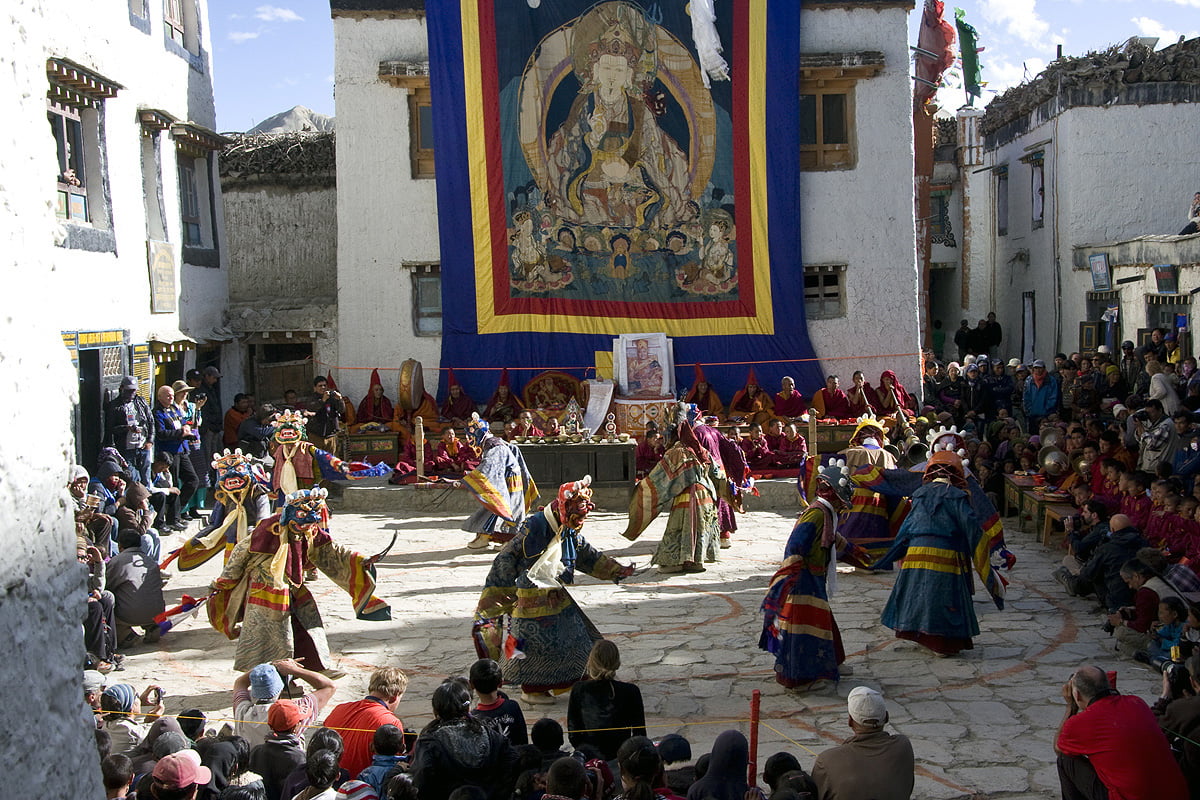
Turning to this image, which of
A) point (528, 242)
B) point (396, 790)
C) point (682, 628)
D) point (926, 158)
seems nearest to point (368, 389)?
point (528, 242)

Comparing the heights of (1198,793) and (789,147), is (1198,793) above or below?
below

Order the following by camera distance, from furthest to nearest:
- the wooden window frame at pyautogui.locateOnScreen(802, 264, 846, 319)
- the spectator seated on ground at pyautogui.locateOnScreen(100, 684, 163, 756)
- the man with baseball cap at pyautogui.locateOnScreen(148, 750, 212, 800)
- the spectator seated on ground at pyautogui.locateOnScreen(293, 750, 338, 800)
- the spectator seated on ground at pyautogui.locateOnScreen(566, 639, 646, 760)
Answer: the wooden window frame at pyautogui.locateOnScreen(802, 264, 846, 319) → the spectator seated on ground at pyautogui.locateOnScreen(566, 639, 646, 760) → the spectator seated on ground at pyautogui.locateOnScreen(100, 684, 163, 756) → the spectator seated on ground at pyautogui.locateOnScreen(293, 750, 338, 800) → the man with baseball cap at pyautogui.locateOnScreen(148, 750, 212, 800)

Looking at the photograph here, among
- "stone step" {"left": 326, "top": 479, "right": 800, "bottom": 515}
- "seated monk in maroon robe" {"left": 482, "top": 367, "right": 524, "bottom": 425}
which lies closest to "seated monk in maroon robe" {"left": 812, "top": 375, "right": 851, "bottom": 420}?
"stone step" {"left": 326, "top": 479, "right": 800, "bottom": 515}

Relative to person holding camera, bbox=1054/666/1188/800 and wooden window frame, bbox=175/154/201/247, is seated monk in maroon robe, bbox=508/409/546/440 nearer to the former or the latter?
wooden window frame, bbox=175/154/201/247

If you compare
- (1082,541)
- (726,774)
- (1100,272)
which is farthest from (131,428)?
(1100,272)

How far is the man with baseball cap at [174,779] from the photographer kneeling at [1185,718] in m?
4.30

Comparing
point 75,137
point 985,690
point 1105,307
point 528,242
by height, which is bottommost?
point 985,690

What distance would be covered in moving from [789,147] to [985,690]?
1144 cm

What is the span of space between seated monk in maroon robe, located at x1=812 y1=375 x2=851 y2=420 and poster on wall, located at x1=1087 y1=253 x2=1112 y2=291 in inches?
206

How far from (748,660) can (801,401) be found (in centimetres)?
876

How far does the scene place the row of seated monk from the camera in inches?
669

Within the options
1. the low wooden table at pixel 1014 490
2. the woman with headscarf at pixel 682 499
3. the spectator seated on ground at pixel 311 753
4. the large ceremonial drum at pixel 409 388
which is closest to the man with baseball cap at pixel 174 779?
the spectator seated on ground at pixel 311 753

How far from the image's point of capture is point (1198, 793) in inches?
213

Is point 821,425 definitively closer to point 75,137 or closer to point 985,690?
point 985,690
